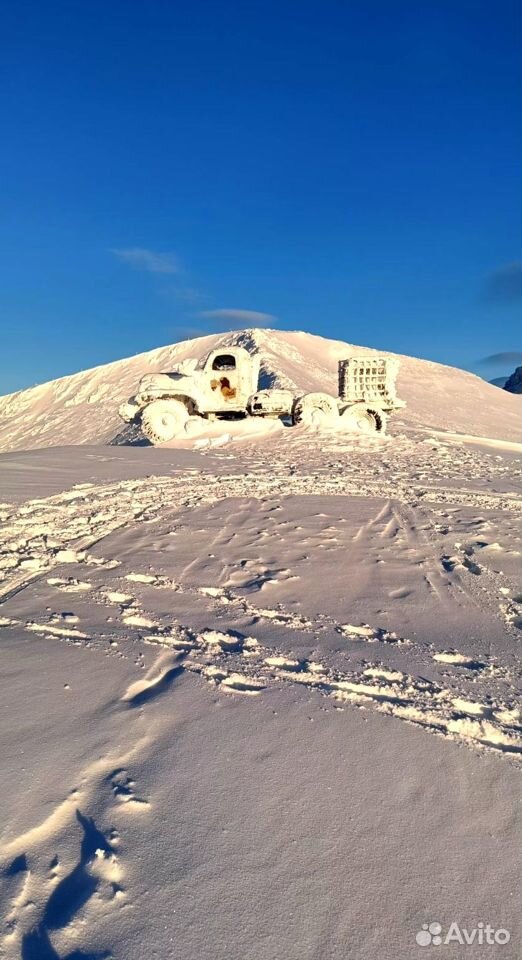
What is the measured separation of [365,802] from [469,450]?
9.31 metres

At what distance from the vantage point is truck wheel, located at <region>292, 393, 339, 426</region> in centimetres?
1156

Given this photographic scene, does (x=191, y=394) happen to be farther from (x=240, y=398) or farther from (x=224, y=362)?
(x=224, y=362)

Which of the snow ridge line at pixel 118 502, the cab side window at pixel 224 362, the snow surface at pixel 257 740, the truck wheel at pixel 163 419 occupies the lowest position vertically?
the snow surface at pixel 257 740

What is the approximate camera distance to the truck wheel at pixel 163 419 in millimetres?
11500

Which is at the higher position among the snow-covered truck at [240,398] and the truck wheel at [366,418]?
the snow-covered truck at [240,398]

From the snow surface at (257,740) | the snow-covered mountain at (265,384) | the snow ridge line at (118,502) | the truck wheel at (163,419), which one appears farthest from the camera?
the snow-covered mountain at (265,384)

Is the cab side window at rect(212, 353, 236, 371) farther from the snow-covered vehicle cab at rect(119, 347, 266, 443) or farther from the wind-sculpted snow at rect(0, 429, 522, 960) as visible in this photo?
the wind-sculpted snow at rect(0, 429, 522, 960)

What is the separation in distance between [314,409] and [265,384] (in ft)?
43.7

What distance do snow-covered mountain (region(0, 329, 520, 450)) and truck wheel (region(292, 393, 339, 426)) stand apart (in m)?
11.3

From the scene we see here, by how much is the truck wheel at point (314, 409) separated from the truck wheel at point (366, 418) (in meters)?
0.36

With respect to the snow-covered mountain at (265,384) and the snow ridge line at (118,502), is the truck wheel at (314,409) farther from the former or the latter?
the snow-covered mountain at (265,384)

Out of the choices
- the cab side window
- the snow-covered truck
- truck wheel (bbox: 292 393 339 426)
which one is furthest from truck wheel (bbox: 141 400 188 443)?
truck wheel (bbox: 292 393 339 426)

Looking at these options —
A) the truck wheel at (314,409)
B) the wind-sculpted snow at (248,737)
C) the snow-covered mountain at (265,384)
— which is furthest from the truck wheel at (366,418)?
the snow-covered mountain at (265,384)

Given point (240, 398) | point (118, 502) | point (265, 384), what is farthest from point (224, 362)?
point (265, 384)
